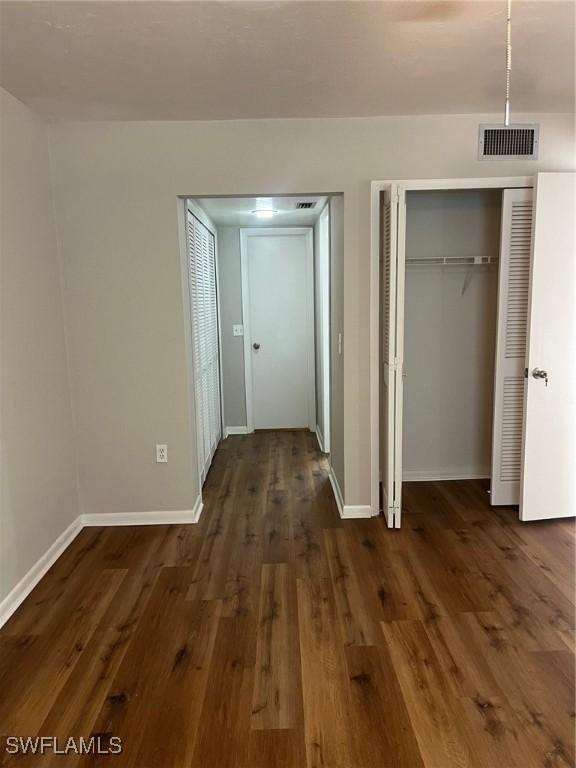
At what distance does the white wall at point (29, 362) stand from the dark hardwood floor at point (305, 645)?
0.99 ft

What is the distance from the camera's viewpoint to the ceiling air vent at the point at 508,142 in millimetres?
2842

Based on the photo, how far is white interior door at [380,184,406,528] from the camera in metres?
2.70

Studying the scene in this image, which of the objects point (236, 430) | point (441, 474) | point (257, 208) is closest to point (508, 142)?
point (257, 208)

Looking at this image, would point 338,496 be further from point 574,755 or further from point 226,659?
point 574,755

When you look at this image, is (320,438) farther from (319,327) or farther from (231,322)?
(231,322)

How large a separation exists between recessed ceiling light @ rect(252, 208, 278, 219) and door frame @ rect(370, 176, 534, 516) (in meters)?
1.60

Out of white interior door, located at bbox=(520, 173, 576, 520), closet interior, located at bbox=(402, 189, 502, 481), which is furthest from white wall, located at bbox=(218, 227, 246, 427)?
white interior door, located at bbox=(520, 173, 576, 520)

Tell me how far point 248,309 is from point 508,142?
301cm

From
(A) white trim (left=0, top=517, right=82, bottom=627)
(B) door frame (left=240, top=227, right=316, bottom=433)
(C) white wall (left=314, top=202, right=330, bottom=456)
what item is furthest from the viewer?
(B) door frame (left=240, top=227, right=316, bottom=433)

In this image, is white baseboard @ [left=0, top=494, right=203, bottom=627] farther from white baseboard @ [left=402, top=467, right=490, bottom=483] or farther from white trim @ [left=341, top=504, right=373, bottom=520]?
white baseboard @ [left=402, top=467, right=490, bottom=483]

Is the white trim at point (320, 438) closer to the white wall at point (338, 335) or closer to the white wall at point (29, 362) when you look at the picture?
the white wall at point (338, 335)

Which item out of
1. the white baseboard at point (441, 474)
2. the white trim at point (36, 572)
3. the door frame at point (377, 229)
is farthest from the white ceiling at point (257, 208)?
the white trim at point (36, 572)

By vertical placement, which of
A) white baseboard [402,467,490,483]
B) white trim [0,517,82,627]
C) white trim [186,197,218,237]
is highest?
white trim [186,197,218,237]

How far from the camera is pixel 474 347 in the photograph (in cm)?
363
